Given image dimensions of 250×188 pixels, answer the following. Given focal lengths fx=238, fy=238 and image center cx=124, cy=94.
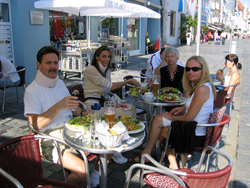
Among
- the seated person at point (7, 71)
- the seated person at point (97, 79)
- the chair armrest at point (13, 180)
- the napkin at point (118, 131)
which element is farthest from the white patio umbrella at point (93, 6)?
the chair armrest at point (13, 180)

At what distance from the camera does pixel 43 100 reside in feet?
7.98

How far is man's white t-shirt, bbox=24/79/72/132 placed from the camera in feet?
7.61

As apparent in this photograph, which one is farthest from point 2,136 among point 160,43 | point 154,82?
point 160,43

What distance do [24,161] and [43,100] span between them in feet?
2.32

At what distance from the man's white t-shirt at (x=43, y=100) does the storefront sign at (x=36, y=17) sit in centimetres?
622

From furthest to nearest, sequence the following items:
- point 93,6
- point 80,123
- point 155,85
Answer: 1. point 93,6
2. point 155,85
3. point 80,123

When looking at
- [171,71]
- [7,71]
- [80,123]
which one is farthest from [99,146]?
[7,71]

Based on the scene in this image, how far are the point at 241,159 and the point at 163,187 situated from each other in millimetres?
2065

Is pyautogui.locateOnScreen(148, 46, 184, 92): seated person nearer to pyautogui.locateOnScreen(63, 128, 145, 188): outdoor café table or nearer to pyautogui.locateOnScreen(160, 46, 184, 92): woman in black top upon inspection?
pyautogui.locateOnScreen(160, 46, 184, 92): woman in black top

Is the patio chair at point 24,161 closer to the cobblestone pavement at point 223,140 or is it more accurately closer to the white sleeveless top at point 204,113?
the cobblestone pavement at point 223,140

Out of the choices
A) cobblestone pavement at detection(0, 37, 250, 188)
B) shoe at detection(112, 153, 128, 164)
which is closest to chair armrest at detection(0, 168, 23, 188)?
cobblestone pavement at detection(0, 37, 250, 188)

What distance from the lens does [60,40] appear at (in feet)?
33.4

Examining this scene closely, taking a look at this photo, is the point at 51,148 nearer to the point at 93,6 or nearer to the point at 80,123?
the point at 80,123

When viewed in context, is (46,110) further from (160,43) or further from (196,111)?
(160,43)
